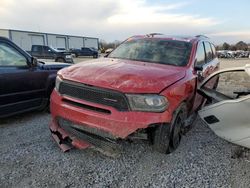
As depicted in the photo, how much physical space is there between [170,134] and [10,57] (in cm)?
333

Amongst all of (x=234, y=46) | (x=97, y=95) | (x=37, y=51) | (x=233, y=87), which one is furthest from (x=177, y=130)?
(x=234, y=46)

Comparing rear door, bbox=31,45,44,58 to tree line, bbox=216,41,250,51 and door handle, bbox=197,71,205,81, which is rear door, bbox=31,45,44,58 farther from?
tree line, bbox=216,41,250,51

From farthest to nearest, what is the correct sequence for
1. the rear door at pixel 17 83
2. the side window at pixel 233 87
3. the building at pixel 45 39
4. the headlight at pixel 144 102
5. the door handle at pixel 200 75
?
the building at pixel 45 39 → the rear door at pixel 17 83 → the door handle at pixel 200 75 → the side window at pixel 233 87 → the headlight at pixel 144 102

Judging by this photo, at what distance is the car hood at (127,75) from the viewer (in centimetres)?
341

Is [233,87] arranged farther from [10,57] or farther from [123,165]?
[10,57]

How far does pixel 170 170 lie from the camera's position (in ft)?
11.5

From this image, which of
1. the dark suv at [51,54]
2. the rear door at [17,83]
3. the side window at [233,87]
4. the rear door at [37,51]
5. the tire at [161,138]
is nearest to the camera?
the tire at [161,138]

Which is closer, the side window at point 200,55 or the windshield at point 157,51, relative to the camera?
the windshield at point 157,51

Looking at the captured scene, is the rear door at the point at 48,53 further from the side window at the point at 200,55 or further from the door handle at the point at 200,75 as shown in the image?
the door handle at the point at 200,75

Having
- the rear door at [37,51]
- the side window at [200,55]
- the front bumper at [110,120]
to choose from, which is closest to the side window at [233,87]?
the side window at [200,55]

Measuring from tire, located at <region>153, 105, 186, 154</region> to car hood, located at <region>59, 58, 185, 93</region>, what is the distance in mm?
494

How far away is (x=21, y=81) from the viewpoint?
5.18m

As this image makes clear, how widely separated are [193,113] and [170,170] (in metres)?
1.69

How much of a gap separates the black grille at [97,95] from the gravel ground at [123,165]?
0.82 meters
